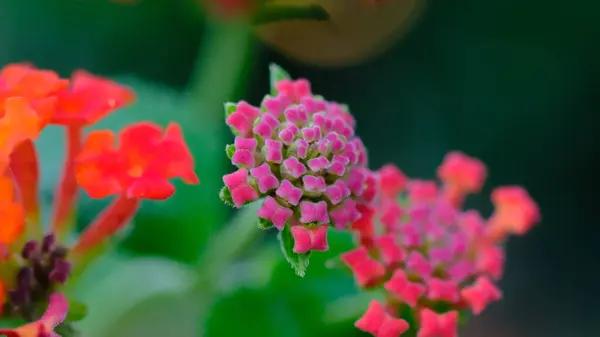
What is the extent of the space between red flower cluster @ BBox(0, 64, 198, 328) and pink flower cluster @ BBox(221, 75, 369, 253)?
0.03 meters

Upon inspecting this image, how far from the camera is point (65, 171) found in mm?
389

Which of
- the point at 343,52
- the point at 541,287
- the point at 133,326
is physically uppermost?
the point at 343,52

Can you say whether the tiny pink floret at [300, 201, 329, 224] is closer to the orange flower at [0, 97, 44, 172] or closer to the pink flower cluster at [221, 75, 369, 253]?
the pink flower cluster at [221, 75, 369, 253]

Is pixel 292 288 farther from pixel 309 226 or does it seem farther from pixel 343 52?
pixel 343 52

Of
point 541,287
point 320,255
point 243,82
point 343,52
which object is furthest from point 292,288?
point 541,287

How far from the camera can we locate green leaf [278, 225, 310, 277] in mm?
321

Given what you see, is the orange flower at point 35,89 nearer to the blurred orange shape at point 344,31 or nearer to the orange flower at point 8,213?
the orange flower at point 8,213

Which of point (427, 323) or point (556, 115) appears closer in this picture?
point (427, 323)

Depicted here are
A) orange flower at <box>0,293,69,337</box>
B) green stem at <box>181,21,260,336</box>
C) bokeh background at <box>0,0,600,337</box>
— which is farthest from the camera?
bokeh background at <box>0,0,600,337</box>

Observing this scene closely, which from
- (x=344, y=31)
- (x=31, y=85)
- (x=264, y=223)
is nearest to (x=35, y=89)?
(x=31, y=85)

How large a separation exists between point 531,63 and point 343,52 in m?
0.29

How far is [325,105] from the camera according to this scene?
359 mm

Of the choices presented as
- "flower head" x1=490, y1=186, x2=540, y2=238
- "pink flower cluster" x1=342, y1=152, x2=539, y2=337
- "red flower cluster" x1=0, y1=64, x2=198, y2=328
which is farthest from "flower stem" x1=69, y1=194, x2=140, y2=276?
"flower head" x1=490, y1=186, x2=540, y2=238

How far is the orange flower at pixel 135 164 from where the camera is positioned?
335 mm
